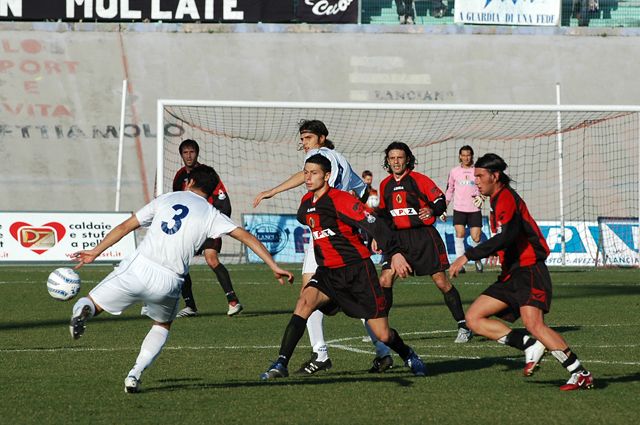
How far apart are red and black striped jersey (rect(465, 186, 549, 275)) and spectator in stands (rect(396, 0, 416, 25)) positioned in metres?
24.4

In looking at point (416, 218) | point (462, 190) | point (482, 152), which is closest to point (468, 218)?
point (462, 190)

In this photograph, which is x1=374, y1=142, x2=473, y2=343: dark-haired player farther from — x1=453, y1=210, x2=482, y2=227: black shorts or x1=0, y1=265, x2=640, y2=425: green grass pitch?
x1=453, y1=210, x2=482, y2=227: black shorts

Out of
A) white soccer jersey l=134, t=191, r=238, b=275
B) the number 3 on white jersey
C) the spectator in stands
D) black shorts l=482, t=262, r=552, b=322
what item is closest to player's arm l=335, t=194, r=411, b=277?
black shorts l=482, t=262, r=552, b=322

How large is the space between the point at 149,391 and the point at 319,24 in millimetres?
24425

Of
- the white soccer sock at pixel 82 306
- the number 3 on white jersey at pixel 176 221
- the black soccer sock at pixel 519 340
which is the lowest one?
the black soccer sock at pixel 519 340

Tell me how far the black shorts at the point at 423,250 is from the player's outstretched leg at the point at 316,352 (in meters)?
2.06

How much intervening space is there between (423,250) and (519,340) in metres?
3.19

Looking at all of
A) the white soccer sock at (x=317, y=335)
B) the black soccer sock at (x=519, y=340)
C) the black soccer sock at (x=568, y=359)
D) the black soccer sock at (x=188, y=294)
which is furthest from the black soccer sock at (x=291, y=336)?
the black soccer sock at (x=188, y=294)

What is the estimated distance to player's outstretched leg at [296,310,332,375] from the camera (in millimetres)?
8789

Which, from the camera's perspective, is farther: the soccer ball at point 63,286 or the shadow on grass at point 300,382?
the soccer ball at point 63,286

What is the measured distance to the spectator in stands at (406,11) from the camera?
31.9m

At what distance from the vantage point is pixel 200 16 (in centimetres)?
3112

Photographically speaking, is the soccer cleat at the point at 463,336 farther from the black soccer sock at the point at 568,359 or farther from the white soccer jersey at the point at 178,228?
the white soccer jersey at the point at 178,228

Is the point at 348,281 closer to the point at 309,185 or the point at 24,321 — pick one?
the point at 309,185
